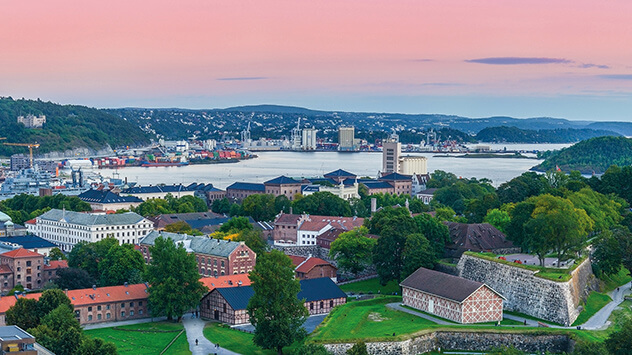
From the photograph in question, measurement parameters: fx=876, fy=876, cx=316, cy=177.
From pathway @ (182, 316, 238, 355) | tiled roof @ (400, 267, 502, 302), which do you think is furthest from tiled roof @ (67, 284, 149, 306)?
tiled roof @ (400, 267, 502, 302)

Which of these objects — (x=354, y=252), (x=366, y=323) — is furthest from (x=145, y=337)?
(x=354, y=252)

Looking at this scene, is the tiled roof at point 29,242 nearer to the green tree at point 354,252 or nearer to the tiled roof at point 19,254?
the tiled roof at point 19,254

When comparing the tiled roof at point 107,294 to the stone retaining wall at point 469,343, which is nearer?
the stone retaining wall at point 469,343

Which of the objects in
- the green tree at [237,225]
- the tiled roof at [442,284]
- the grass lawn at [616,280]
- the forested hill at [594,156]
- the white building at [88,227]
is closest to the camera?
the tiled roof at [442,284]

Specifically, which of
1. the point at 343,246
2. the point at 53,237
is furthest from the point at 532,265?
the point at 53,237

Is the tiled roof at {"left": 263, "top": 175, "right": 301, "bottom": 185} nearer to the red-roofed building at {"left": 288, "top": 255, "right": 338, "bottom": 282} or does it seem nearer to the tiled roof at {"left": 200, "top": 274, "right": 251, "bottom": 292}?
the red-roofed building at {"left": 288, "top": 255, "right": 338, "bottom": 282}

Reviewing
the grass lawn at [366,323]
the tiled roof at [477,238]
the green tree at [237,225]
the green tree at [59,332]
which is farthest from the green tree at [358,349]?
the green tree at [237,225]
